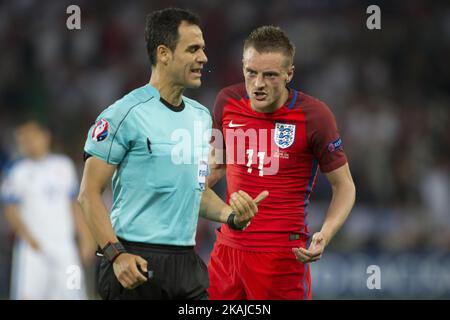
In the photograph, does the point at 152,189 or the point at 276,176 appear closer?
the point at 152,189

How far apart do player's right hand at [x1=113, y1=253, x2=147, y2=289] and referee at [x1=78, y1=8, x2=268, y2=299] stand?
1 centimetres

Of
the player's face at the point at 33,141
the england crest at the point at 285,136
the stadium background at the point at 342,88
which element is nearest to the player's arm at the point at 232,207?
the england crest at the point at 285,136

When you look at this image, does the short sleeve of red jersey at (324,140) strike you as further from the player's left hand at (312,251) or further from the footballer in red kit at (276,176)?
the player's left hand at (312,251)

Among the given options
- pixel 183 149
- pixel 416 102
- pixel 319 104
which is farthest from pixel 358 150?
pixel 183 149

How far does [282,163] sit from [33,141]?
4358 mm

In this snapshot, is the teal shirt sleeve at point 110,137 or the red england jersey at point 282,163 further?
the red england jersey at point 282,163

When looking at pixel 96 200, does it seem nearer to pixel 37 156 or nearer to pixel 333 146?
pixel 333 146

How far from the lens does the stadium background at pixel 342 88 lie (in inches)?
441

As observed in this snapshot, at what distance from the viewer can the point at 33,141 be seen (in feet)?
30.8

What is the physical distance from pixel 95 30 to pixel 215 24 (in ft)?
6.12

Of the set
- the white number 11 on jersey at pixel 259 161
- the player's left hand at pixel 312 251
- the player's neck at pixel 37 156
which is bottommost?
the player's left hand at pixel 312 251

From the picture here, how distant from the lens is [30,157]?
9.44m

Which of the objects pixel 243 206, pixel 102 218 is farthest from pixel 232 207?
pixel 102 218

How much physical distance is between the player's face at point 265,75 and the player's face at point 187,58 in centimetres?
68
